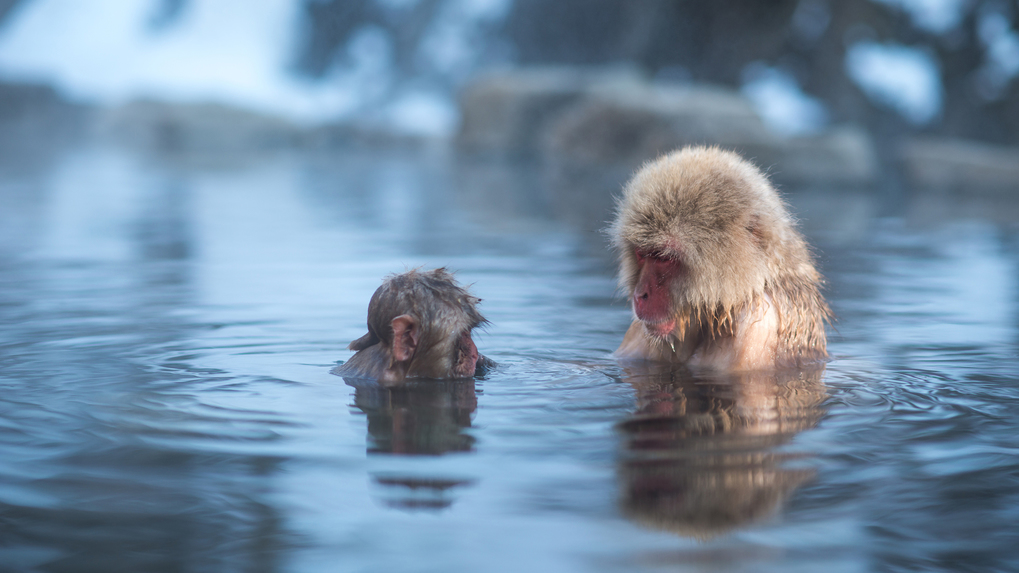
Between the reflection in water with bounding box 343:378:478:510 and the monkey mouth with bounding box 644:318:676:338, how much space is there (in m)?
0.56

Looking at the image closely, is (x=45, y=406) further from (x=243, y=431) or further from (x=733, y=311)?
(x=733, y=311)

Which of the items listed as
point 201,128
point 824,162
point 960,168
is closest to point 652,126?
point 824,162

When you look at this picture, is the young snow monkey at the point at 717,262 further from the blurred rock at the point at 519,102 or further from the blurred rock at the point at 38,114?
the blurred rock at the point at 38,114

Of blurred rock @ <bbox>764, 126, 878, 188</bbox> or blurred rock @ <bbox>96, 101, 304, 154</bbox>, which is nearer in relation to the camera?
blurred rock @ <bbox>764, 126, 878, 188</bbox>

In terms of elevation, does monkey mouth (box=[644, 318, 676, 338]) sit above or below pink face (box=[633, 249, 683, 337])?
below

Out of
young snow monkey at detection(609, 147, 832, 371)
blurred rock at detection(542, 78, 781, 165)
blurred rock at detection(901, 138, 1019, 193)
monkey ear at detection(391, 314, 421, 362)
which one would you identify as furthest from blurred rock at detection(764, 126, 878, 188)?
monkey ear at detection(391, 314, 421, 362)

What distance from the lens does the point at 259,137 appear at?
2809 cm

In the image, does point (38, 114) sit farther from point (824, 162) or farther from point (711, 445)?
point (711, 445)

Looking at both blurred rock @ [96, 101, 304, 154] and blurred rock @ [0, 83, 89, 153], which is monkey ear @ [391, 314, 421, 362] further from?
blurred rock @ [0, 83, 89, 153]

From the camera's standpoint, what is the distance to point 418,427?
2.58 m

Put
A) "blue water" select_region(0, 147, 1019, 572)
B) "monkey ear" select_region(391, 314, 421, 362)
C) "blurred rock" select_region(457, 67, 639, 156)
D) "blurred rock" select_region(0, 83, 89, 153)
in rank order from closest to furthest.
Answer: "blue water" select_region(0, 147, 1019, 572), "monkey ear" select_region(391, 314, 421, 362), "blurred rock" select_region(457, 67, 639, 156), "blurred rock" select_region(0, 83, 89, 153)

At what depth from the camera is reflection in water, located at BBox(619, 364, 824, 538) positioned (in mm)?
1947

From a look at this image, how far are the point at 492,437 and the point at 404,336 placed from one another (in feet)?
2.55

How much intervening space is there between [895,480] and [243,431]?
59.1 inches
